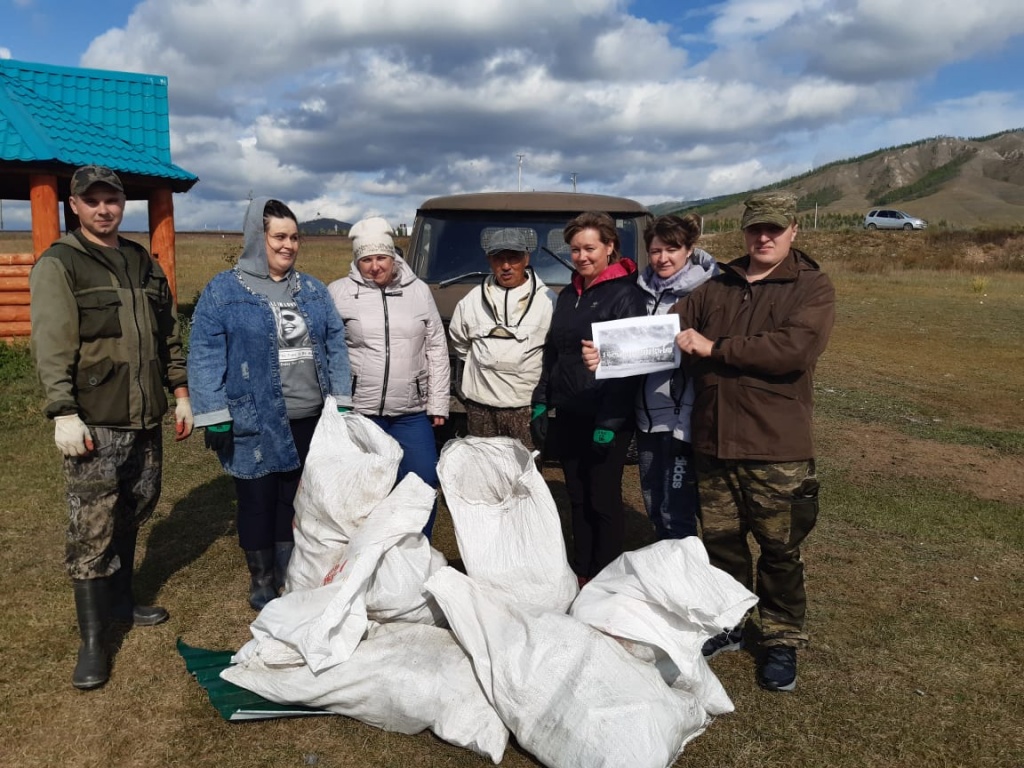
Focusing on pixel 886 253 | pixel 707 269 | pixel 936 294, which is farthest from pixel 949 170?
pixel 707 269

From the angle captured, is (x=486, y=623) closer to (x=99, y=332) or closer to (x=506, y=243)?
(x=506, y=243)

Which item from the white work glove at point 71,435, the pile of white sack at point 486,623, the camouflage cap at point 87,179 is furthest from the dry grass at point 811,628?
the camouflage cap at point 87,179

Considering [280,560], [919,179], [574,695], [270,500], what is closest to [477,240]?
[270,500]

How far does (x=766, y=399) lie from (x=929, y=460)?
4143 mm

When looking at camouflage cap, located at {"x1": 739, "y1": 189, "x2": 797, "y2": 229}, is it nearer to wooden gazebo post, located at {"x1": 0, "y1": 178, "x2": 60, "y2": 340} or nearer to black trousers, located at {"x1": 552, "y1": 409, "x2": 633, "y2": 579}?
black trousers, located at {"x1": 552, "y1": 409, "x2": 633, "y2": 579}

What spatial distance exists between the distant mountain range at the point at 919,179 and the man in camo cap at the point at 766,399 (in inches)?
3671

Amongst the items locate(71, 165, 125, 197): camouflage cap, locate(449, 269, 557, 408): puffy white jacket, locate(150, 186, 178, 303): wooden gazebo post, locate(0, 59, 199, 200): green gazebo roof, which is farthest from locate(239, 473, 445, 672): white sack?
locate(150, 186, 178, 303): wooden gazebo post

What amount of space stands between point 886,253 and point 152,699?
33.7 metres

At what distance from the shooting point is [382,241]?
3.40 m

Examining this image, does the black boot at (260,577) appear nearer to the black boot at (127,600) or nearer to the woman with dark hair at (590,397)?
the black boot at (127,600)

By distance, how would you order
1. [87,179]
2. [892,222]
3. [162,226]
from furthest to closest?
[892,222] < [162,226] < [87,179]

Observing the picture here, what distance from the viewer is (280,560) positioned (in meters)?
3.52

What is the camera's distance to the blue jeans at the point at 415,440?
366cm

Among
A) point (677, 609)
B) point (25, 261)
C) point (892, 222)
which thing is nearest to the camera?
point (677, 609)
